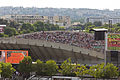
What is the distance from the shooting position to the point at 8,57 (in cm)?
3238

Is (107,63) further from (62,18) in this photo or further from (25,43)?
(62,18)

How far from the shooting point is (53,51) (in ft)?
109

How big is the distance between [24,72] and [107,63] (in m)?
7.15

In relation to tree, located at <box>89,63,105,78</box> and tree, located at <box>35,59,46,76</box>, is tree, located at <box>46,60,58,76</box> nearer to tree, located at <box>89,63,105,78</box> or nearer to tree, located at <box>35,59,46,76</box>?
tree, located at <box>35,59,46,76</box>

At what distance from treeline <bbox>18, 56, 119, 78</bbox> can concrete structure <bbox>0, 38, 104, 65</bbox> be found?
2788 mm

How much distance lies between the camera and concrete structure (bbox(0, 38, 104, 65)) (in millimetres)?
31609

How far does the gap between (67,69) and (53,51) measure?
5.92 meters

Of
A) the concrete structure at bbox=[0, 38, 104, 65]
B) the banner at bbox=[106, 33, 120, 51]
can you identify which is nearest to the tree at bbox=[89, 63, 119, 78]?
the banner at bbox=[106, 33, 120, 51]

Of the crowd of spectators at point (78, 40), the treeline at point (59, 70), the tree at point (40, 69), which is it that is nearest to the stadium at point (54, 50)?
the treeline at point (59, 70)

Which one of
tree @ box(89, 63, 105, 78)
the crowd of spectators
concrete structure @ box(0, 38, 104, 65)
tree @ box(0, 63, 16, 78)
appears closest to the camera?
tree @ box(89, 63, 105, 78)

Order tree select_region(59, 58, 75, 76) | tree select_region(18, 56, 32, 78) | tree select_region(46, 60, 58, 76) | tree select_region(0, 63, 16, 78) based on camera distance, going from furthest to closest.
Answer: tree select_region(18, 56, 32, 78) → tree select_region(46, 60, 58, 76) → tree select_region(59, 58, 75, 76) → tree select_region(0, 63, 16, 78)

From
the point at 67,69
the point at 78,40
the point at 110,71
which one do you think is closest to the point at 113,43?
the point at 110,71

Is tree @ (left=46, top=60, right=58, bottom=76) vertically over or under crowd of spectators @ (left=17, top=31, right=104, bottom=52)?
over

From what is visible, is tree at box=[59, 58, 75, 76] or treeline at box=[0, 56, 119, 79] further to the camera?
tree at box=[59, 58, 75, 76]
